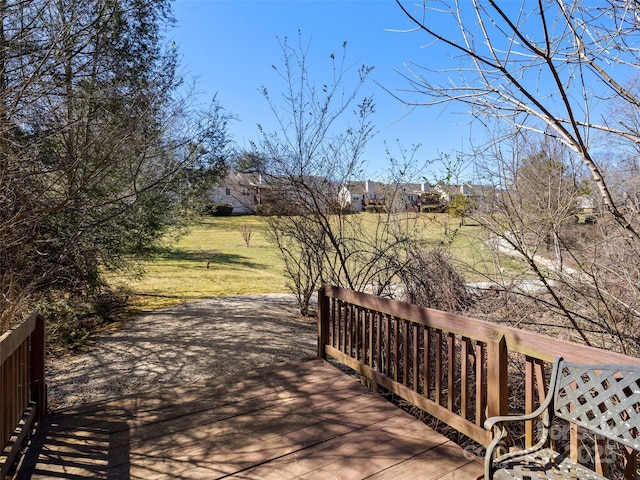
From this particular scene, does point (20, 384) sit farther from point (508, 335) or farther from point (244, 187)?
point (244, 187)

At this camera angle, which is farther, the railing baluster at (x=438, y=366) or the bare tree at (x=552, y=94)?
the railing baluster at (x=438, y=366)

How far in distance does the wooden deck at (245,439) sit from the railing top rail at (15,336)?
0.65 m

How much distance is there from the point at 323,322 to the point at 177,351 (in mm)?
1836

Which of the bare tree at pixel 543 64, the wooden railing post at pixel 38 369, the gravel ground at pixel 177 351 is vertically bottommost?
the gravel ground at pixel 177 351

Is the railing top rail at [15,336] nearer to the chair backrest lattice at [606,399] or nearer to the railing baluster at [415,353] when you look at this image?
the railing baluster at [415,353]

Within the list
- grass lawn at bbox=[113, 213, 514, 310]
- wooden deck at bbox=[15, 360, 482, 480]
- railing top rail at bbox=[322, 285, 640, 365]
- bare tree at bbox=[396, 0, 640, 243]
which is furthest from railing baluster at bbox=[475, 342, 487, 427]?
grass lawn at bbox=[113, 213, 514, 310]

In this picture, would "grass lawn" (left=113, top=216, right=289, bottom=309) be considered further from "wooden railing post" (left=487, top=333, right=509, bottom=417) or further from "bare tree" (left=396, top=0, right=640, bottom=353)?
"wooden railing post" (left=487, top=333, right=509, bottom=417)

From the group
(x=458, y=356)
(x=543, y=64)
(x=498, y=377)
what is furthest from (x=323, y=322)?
(x=543, y=64)

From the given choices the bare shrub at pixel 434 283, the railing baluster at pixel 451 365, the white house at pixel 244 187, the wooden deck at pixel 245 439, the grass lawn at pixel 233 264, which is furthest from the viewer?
the white house at pixel 244 187

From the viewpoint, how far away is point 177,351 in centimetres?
445

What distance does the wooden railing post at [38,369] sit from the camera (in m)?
2.72

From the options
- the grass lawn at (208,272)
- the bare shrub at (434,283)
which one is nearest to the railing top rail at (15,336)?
the bare shrub at (434,283)

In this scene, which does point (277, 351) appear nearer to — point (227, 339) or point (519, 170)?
point (227, 339)

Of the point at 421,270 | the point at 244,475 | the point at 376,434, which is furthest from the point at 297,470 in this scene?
the point at 421,270
